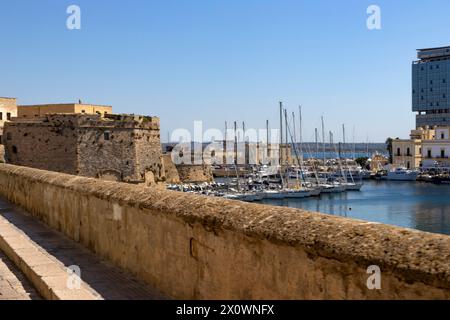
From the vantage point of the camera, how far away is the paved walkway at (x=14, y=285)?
13.5 feet

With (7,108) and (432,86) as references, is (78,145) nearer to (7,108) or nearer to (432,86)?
(7,108)

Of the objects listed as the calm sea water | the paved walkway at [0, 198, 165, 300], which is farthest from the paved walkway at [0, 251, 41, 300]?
the calm sea water

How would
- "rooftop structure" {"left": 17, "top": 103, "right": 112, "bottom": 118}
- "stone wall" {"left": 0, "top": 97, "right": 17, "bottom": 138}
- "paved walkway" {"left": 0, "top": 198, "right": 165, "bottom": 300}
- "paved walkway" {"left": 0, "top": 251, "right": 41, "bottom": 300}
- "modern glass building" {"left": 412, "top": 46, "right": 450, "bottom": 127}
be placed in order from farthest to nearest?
"modern glass building" {"left": 412, "top": 46, "right": 450, "bottom": 127}
"rooftop structure" {"left": 17, "top": 103, "right": 112, "bottom": 118}
"stone wall" {"left": 0, "top": 97, "right": 17, "bottom": 138}
"paved walkway" {"left": 0, "top": 251, "right": 41, "bottom": 300}
"paved walkway" {"left": 0, "top": 198, "right": 165, "bottom": 300}

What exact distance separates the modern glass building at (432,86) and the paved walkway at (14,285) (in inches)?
4243

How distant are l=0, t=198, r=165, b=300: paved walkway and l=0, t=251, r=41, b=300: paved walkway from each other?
0.12 m

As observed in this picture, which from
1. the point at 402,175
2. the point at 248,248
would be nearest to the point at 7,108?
the point at 248,248

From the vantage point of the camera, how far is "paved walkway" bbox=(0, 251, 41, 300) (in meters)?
4.12

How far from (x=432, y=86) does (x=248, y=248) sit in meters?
111

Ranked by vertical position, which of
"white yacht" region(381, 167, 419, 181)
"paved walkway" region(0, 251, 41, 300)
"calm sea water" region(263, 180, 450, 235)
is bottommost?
"calm sea water" region(263, 180, 450, 235)

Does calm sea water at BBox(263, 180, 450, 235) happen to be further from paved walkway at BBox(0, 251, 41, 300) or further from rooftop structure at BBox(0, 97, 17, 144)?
paved walkway at BBox(0, 251, 41, 300)

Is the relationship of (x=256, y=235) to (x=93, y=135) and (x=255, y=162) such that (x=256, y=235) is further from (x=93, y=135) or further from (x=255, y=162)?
(x=255, y=162)

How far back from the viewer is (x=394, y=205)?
4906cm

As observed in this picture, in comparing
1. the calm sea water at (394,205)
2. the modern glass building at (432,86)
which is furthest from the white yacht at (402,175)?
the modern glass building at (432,86)

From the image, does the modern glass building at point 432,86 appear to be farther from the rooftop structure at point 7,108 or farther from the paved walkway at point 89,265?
the paved walkway at point 89,265
